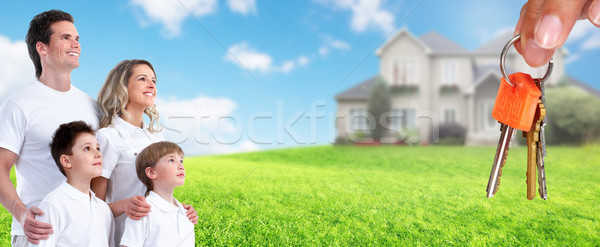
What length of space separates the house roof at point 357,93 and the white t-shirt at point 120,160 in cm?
1159

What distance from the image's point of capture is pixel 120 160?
8.45 ft

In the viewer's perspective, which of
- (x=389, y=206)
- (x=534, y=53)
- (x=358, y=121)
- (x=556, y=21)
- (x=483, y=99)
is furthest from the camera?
(x=483, y=99)

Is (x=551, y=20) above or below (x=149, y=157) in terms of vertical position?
above

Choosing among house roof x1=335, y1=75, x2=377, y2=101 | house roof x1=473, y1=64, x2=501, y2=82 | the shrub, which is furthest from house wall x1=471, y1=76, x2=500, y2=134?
house roof x1=335, y1=75, x2=377, y2=101

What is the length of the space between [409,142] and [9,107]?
1257cm

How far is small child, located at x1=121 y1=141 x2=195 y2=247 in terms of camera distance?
239 centimetres

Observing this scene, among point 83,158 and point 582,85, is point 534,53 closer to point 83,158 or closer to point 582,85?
point 83,158

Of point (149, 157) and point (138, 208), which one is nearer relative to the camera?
point (138, 208)

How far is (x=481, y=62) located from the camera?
54.3ft

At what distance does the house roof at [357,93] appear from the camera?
46.1 ft

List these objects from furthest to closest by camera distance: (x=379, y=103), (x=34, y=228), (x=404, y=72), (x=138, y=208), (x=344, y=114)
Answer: (x=404, y=72)
(x=379, y=103)
(x=344, y=114)
(x=138, y=208)
(x=34, y=228)

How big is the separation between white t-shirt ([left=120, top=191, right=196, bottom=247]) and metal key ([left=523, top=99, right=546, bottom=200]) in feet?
6.10

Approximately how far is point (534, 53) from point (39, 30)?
271 centimetres

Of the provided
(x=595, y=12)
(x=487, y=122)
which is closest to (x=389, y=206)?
(x=595, y=12)
